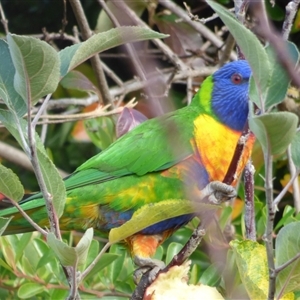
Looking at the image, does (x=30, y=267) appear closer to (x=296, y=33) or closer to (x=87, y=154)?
(x=87, y=154)

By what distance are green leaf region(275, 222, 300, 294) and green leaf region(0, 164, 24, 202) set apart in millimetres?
367

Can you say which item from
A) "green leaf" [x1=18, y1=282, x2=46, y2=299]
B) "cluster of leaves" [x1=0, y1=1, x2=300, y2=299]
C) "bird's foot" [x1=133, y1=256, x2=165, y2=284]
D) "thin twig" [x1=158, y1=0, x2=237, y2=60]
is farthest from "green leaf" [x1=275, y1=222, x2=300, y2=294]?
"thin twig" [x1=158, y1=0, x2=237, y2=60]

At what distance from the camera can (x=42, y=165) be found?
2.90 feet

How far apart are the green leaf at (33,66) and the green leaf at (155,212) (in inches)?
8.2

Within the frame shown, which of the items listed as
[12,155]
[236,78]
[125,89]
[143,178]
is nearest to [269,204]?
[143,178]

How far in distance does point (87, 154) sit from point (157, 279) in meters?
1.76

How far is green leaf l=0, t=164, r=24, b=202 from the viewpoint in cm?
87

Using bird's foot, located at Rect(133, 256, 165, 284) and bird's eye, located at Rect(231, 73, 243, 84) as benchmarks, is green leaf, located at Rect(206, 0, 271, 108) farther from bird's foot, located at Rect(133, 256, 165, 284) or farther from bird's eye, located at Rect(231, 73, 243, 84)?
bird's eye, located at Rect(231, 73, 243, 84)

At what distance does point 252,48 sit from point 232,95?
45.9 inches

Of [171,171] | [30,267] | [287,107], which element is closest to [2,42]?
[171,171]

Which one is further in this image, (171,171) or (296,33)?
(296,33)

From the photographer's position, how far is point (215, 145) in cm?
169

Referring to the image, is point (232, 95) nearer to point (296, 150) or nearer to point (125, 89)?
point (125, 89)

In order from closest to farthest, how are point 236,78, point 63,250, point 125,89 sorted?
1. point 63,250
2. point 236,78
3. point 125,89
